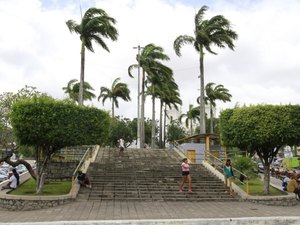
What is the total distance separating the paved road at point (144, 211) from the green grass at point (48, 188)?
186cm

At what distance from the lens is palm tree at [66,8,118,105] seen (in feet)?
106

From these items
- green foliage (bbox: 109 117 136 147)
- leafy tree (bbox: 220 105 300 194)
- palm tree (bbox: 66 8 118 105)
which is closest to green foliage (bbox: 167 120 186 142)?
green foliage (bbox: 109 117 136 147)

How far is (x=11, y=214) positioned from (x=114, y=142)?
156 ft

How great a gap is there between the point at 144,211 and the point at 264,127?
6.59 meters

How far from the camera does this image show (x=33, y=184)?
20.7 m

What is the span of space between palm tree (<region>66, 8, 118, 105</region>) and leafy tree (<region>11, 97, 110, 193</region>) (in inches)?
599

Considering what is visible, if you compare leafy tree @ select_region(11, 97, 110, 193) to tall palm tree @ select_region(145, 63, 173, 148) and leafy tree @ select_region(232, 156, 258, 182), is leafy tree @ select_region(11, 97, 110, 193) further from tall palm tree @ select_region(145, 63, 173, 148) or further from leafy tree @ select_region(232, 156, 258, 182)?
tall palm tree @ select_region(145, 63, 173, 148)

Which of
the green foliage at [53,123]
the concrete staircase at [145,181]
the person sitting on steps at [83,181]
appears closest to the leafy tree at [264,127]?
the concrete staircase at [145,181]

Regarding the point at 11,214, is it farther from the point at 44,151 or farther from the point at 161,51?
the point at 161,51

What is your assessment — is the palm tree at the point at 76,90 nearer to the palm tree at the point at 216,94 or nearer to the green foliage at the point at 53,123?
the palm tree at the point at 216,94

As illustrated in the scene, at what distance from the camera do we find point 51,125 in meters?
16.0

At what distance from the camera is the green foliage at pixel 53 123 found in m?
15.9

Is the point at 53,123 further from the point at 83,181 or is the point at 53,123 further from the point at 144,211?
the point at 144,211

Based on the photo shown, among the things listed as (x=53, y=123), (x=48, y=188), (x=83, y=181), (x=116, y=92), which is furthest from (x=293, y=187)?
(x=116, y=92)
